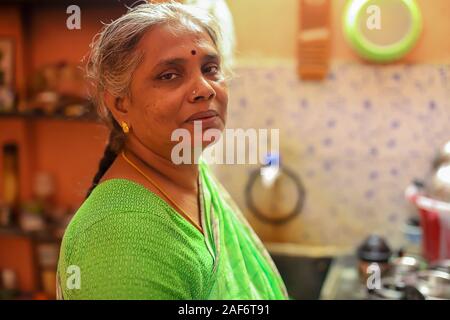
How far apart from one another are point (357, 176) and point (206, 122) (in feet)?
3.47

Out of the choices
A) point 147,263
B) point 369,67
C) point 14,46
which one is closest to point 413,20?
point 369,67

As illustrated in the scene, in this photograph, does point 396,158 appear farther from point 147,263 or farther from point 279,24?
point 147,263

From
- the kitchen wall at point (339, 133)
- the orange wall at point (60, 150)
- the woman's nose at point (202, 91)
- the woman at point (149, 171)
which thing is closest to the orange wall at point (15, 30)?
the orange wall at point (60, 150)

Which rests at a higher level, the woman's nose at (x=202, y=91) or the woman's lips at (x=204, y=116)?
the woman's nose at (x=202, y=91)

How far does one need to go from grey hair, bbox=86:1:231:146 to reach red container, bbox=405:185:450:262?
876 millimetres

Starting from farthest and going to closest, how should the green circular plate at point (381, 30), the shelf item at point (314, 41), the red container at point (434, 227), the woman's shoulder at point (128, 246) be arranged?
the shelf item at point (314, 41) → the red container at point (434, 227) → the green circular plate at point (381, 30) → the woman's shoulder at point (128, 246)

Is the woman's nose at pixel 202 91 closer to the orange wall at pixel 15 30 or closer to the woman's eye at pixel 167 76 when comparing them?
the woman's eye at pixel 167 76

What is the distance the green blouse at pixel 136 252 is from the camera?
0.62 meters

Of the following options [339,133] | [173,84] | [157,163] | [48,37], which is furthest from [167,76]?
[48,37]

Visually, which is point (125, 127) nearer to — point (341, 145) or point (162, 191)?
point (162, 191)

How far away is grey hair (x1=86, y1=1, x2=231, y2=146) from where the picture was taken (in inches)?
25.6

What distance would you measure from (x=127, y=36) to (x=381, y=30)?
2.73 feet

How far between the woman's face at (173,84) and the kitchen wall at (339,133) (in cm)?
78

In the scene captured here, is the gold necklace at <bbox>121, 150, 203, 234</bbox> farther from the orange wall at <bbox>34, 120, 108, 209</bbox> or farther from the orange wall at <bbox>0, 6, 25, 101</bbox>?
the orange wall at <bbox>0, 6, 25, 101</bbox>
